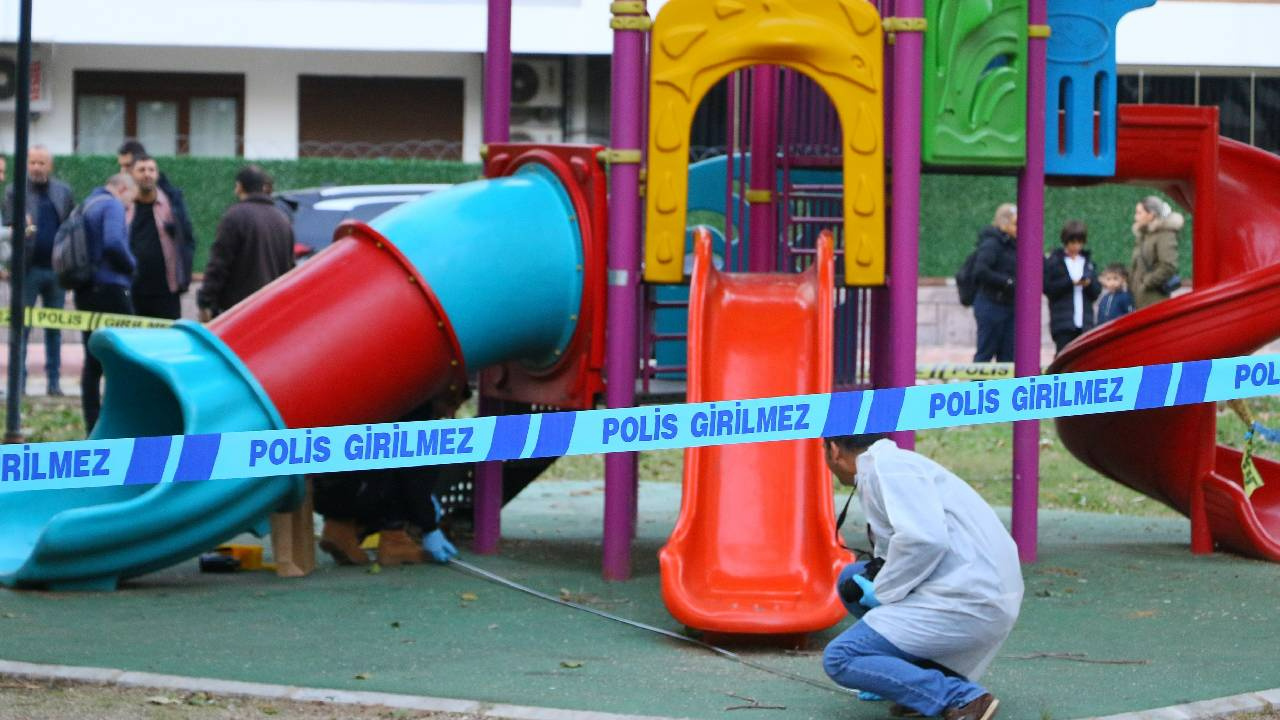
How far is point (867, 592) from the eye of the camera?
5930 mm

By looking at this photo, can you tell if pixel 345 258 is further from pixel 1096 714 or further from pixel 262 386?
pixel 1096 714

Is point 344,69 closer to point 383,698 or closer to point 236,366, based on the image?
point 236,366

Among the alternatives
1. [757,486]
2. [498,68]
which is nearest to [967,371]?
[498,68]

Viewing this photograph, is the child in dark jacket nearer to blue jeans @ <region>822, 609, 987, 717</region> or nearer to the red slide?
the red slide

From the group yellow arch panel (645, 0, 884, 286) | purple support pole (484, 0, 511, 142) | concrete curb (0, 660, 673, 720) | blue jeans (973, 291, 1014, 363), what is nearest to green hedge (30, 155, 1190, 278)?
blue jeans (973, 291, 1014, 363)

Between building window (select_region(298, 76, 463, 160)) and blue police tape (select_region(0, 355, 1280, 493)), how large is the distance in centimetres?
2395

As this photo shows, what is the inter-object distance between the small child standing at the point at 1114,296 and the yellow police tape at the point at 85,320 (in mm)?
7205

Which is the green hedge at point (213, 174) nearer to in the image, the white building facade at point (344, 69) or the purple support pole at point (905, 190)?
the white building facade at point (344, 69)

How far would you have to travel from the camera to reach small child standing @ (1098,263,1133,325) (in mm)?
15094

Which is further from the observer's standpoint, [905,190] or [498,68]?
[498,68]

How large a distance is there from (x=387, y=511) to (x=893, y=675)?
3977 mm

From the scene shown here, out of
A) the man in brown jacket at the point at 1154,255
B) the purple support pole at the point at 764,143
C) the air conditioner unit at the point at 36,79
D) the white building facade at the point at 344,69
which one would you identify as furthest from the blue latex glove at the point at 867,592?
the air conditioner unit at the point at 36,79

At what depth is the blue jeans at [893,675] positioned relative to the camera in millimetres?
5672

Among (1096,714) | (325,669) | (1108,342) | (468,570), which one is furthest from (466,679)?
(1108,342)
